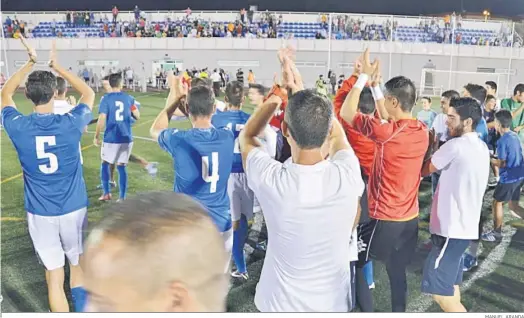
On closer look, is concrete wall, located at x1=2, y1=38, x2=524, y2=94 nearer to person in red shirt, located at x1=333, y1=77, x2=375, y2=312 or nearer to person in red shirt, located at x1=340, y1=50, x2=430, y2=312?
person in red shirt, located at x1=333, y1=77, x2=375, y2=312

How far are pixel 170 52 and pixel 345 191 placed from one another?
17.8 metres

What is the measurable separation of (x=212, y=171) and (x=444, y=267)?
147 centimetres

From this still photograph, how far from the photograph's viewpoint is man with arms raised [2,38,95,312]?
9.25ft

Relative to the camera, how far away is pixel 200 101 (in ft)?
9.43

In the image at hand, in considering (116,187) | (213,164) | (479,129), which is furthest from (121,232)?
(116,187)

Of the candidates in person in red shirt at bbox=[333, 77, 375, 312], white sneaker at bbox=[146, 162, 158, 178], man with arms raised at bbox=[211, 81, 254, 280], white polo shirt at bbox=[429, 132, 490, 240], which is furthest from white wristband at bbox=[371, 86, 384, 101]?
white sneaker at bbox=[146, 162, 158, 178]

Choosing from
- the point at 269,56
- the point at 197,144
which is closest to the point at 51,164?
the point at 197,144

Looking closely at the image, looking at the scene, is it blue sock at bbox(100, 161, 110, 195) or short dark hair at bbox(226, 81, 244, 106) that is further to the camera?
blue sock at bbox(100, 161, 110, 195)

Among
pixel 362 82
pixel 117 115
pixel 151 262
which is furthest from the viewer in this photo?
pixel 117 115

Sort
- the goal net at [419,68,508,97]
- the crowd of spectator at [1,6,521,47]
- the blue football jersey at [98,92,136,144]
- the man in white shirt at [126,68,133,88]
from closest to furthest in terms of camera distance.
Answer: the blue football jersey at [98,92,136,144]
the crowd of spectator at [1,6,521,47]
the goal net at [419,68,508,97]
the man in white shirt at [126,68,133,88]

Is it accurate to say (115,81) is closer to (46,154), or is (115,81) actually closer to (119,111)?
(119,111)

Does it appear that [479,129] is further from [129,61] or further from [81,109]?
[129,61]

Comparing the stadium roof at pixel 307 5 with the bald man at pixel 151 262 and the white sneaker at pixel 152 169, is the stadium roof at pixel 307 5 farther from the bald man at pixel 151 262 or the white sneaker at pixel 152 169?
the bald man at pixel 151 262

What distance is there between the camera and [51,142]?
9.36 ft
